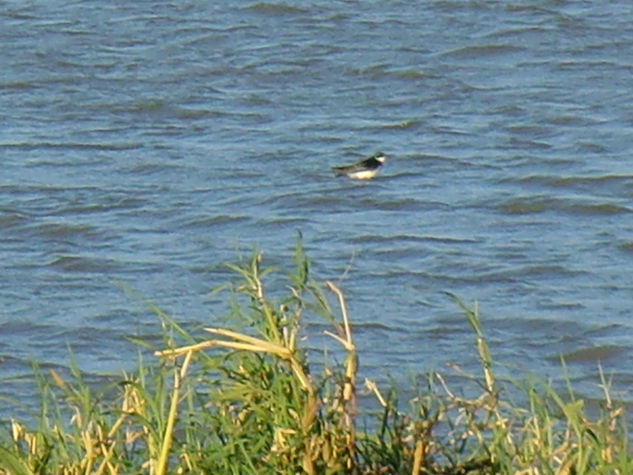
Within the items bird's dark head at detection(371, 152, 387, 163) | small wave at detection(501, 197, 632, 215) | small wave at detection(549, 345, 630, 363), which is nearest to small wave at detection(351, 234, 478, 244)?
small wave at detection(501, 197, 632, 215)

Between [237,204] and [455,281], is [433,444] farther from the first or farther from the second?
[237,204]

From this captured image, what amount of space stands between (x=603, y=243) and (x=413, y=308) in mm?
1087

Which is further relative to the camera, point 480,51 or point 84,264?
point 480,51

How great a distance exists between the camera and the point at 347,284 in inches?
280

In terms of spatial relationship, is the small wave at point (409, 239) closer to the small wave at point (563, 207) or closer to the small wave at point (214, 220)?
the small wave at point (563, 207)

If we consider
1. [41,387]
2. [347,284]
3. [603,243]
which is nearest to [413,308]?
[347,284]

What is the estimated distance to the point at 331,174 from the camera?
8594mm

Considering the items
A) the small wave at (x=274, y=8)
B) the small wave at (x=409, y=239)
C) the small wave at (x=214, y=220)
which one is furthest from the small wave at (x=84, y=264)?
the small wave at (x=274, y=8)

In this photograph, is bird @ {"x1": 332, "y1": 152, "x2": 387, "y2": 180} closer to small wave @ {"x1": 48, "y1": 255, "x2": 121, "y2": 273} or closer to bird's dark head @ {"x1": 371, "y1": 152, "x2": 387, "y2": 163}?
bird's dark head @ {"x1": 371, "y1": 152, "x2": 387, "y2": 163}

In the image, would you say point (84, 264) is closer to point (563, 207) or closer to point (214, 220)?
point (214, 220)

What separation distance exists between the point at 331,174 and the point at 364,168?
0.29 m

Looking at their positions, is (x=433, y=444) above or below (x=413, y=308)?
above

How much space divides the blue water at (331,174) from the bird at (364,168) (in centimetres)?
6

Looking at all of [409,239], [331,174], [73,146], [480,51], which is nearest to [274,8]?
[480,51]
